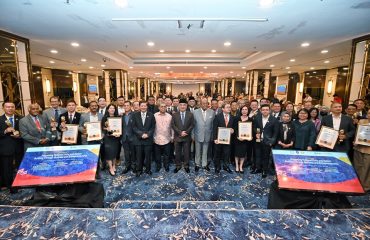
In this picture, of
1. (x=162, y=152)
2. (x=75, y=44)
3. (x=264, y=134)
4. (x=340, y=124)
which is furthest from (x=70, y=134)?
(x=340, y=124)

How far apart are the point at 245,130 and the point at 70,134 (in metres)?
3.82

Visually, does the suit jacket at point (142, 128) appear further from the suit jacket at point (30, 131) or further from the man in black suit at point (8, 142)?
the man in black suit at point (8, 142)

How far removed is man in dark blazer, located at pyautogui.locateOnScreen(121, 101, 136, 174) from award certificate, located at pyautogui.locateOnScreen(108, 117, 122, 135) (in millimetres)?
204

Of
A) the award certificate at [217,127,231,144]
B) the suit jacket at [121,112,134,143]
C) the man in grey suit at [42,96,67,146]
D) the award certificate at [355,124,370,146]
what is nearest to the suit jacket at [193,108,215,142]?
the award certificate at [217,127,231,144]

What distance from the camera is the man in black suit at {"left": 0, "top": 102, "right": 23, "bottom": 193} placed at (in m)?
3.52

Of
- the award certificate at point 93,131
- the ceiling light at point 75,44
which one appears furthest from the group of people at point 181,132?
the ceiling light at point 75,44

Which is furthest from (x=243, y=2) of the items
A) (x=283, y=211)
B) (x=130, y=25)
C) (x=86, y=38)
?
(x=86, y=38)

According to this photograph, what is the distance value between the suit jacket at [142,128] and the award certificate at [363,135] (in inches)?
166

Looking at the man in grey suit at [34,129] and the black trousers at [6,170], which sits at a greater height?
the man in grey suit at [34,129]

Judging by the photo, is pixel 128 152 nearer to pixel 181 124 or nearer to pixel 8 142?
pixel 181 124

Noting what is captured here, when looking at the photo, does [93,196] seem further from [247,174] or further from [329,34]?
[329,34]

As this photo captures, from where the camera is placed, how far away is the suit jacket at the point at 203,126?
180 inches

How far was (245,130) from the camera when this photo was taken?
4316 mm

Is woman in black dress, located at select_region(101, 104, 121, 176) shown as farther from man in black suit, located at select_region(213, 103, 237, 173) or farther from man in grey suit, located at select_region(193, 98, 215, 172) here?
man in black suit, located at select_region(213, 103, 237, 173)
